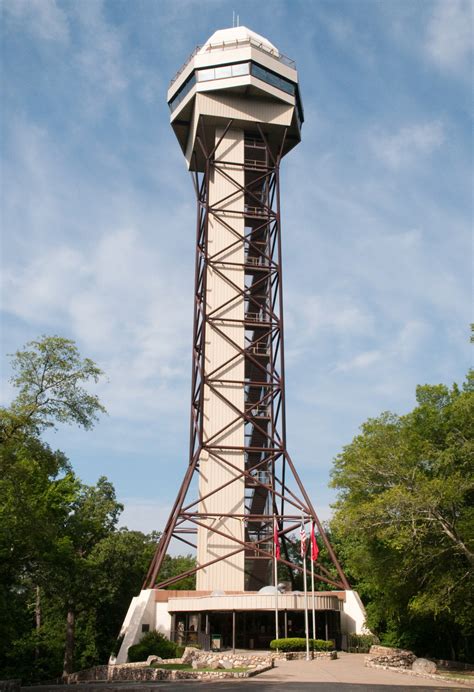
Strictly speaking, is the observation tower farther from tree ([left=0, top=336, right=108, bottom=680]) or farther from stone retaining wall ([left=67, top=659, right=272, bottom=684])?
tree ([left=0, top=336, right=108, bottom=680])

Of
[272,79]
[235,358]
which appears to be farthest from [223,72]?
[235,358]

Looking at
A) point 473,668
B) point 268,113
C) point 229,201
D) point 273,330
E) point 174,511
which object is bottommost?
point 473,668

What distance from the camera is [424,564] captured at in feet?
90.5

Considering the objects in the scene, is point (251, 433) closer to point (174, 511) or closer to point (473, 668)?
point (174, 511)

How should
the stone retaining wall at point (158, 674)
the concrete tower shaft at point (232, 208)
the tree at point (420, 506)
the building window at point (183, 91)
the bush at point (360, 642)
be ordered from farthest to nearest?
the building window at point (183, 91), the concrete tower shaft at point (232, 208), the bush at point (360, 642), the tree at point (420, 506), the stone retaining wall at point (158, 674)

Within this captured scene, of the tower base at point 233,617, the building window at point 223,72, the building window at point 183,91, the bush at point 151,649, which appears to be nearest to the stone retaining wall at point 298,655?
the tower base at point 233,617

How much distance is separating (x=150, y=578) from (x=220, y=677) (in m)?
16.5

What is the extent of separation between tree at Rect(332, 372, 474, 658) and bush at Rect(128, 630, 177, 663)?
34.3ft

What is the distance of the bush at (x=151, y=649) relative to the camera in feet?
106

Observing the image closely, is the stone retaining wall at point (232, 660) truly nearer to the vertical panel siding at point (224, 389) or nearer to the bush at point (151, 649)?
the bush at point (151, 649)

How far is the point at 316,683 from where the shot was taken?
61.7 ft

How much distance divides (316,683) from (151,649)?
1615 cm

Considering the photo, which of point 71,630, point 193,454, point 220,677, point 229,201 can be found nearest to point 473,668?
point 220,677

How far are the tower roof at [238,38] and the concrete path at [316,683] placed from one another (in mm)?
41213
